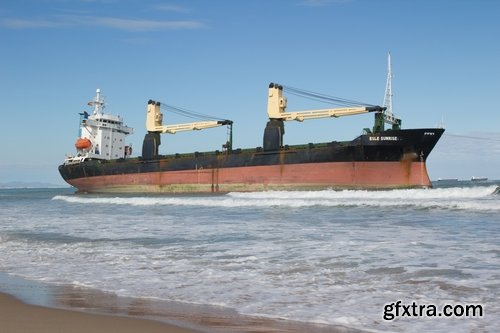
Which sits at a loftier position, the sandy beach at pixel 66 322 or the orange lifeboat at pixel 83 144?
the orange lifeboat at pixel 83 144

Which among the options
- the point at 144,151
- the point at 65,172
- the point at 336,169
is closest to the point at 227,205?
the point at 336,169

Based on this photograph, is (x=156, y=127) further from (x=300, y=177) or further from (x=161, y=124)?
(x=300, y=177)

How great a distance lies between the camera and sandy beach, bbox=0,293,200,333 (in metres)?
3.52

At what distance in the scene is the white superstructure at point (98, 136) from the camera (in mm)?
45000

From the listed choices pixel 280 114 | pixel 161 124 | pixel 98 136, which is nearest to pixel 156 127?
pixel 161 124

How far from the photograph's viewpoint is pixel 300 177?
2978cm

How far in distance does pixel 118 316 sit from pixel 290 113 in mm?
31278

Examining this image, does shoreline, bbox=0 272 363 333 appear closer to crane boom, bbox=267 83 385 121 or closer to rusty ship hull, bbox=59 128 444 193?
rusty ship hull, bbox=59 128 444 193

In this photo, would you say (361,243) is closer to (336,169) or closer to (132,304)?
(132,304)

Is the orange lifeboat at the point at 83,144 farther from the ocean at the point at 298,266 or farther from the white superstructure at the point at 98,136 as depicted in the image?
the ocean at the point at 298,266

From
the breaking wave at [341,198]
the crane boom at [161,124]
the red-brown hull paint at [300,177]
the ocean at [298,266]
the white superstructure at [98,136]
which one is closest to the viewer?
the ocean at [298,266]

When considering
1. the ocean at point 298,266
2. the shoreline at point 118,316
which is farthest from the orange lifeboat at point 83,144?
the shoreline at point 118,316

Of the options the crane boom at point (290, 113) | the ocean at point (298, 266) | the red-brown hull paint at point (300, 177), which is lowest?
the ocean at point (298, 266)

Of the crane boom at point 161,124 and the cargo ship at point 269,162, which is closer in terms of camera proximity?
the cargo ship at point 269,162
